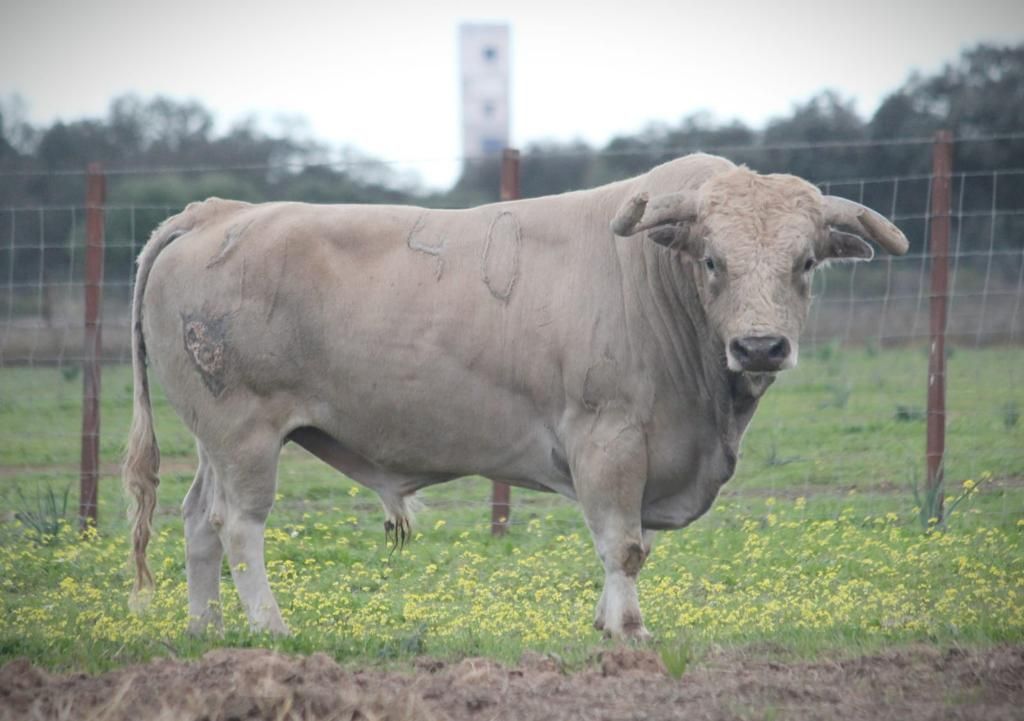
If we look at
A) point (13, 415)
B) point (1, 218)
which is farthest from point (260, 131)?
point (13, 415)

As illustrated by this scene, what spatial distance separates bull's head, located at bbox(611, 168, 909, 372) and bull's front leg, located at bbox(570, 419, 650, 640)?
666 mm

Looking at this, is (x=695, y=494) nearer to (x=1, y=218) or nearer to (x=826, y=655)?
(x=826, y=655)

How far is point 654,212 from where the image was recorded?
648 cm

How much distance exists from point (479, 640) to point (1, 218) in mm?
26272

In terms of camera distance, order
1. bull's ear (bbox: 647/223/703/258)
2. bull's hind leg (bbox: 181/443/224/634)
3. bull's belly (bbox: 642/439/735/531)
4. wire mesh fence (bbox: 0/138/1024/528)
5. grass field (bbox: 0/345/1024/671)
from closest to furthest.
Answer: grass field (bbox: 0/345/1024/671), bull's ear (bbox: 647/223/703/258), bull's belly (bbox: 642/439/735/531), bull's hind leg (bbox: 181/443/224/634), wire mesh fence (bbox: 0/138/1024/528)

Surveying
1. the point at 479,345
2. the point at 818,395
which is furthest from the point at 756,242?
the point at 818,395

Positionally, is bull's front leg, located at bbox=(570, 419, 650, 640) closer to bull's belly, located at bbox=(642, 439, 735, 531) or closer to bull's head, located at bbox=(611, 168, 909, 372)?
bull's belly, located at bbox=(642, 439, 735, 531)

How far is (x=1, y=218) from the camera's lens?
30.1 meters

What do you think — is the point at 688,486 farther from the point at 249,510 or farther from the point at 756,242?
the point at 249,510

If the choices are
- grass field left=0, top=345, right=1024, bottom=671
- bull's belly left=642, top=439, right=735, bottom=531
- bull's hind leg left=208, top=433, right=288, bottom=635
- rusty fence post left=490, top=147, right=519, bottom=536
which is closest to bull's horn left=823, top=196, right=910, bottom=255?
bull's belly left=642, top=439, right=735, bottom=531

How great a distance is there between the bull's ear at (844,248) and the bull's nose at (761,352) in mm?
733

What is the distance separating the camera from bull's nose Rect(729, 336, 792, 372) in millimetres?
5973

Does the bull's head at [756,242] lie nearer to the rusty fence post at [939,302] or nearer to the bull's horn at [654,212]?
the bull's horn at [654,212]

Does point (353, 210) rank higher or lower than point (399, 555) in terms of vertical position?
higher
